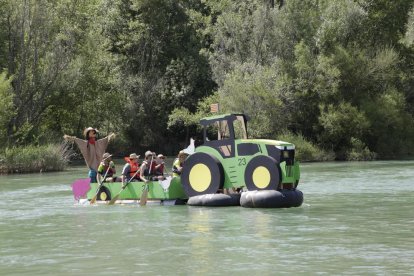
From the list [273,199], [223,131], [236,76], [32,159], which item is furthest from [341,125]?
[273,199]

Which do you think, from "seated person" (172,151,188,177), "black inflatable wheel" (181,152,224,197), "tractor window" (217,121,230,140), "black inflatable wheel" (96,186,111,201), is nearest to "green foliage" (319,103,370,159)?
"seated person" (172,151,188,177)

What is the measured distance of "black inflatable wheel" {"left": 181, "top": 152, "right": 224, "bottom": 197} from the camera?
21141mm

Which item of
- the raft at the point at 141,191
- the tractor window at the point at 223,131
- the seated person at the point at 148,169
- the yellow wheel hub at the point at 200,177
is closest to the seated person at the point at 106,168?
the raft at the point at 141,191

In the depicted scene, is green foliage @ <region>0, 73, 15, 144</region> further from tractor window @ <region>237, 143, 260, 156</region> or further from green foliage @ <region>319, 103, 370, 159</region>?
tractor window @ <region>237, 143, 260, 156</region>

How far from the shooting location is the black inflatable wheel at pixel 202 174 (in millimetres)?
21141

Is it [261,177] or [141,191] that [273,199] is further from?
[141,191]

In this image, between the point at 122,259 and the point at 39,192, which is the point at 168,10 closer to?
the point at 39,192

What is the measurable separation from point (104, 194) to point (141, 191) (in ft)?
3.90

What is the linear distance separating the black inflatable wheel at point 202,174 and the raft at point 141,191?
0.66 metres

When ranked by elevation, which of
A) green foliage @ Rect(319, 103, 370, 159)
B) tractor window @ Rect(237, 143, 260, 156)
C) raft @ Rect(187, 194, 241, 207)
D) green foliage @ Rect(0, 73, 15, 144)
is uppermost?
green foliage @ Rect(0, 73, 15, 144)

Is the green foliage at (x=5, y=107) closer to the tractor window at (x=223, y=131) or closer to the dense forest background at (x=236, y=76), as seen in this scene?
the dense forest background at (x=236, y=76)

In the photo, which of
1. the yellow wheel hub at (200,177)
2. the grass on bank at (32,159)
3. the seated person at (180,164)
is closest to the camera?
the yellow wheel hub at (200,177)

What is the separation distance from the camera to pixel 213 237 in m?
16.0

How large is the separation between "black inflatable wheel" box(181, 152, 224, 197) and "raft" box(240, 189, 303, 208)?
1073mm
